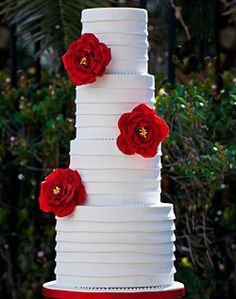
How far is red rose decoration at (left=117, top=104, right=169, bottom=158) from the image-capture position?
5730mm

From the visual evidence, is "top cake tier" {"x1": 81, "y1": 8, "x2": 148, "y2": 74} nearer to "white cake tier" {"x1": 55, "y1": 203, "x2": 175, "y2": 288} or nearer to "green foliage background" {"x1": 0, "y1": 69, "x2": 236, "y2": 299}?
"white cake tier" {"x1": 55, "y1": 203, "x2": 175, "y2": 288}

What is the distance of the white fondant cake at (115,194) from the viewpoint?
5738mm

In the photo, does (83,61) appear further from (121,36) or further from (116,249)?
(116,249)

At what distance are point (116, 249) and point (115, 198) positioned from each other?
24cm

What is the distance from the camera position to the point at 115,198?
19.0 feet

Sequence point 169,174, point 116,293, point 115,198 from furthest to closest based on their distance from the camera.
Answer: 1. point 169,174
2. point 115,198
3. point 116,293

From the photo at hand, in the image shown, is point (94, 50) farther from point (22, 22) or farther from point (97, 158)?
point (22, 22)

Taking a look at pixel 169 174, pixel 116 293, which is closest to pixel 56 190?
pixel 116 293

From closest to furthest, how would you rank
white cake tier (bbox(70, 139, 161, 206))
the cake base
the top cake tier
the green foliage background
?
the cake base
white cake tier (bbox(70, 139, 161, 206))
the top cake tier
the green foliage background

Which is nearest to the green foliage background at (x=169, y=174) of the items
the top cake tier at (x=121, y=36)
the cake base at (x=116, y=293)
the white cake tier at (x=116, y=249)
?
the top cake tier at (x=121, y=36)

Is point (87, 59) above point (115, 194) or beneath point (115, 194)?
above

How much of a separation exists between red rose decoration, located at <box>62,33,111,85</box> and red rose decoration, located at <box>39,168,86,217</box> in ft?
1.48

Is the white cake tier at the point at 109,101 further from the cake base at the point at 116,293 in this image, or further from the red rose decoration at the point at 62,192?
the cake base at the point at 116,293

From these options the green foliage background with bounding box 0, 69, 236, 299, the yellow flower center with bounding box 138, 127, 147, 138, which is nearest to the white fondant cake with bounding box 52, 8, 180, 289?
the yellow flower center with bounding box 138, 127, 147, 138
